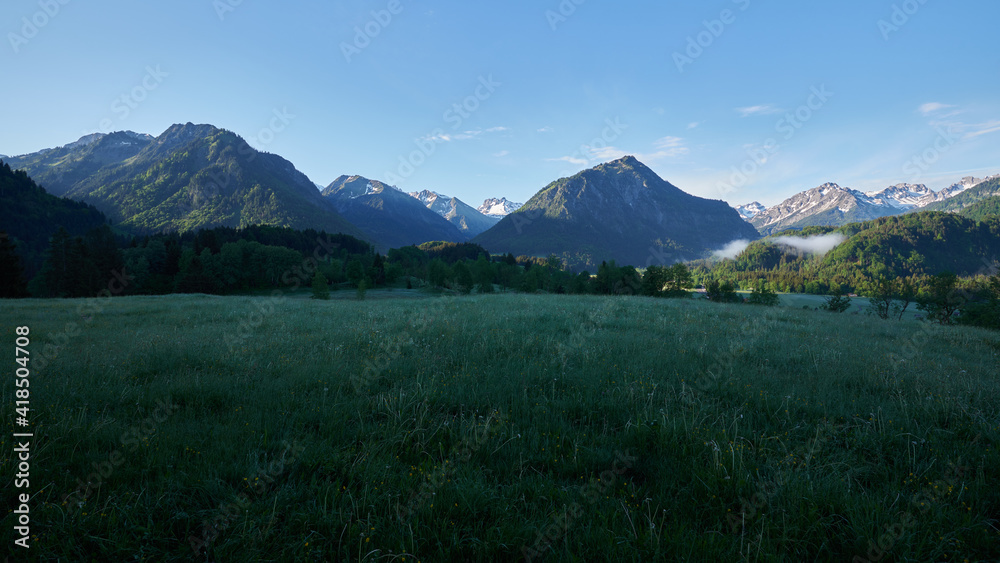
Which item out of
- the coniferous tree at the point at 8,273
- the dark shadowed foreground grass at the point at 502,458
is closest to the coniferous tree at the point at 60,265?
the coniferous tree at the point at 8,273

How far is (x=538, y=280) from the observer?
260 ft

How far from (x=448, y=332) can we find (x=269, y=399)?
484 centimetres

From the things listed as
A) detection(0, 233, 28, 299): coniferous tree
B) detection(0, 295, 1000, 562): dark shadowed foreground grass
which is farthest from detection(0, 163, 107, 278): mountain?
detection(0, 295, 1000, 562): dark shadowed foreground grass

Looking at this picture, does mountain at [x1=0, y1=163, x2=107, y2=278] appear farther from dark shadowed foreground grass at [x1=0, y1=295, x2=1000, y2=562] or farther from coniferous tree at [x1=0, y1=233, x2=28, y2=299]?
dark shadowed foreground grass at [x1=0, y1=295, x2=1000, y2=562]

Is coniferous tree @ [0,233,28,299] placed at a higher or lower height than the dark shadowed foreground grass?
higher

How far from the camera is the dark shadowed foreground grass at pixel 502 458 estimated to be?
263 cm

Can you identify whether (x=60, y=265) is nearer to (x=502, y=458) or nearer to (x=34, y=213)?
(x=502, y=458)

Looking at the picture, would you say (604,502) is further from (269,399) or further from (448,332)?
(448,332)

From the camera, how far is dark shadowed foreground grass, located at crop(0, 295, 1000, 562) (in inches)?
104

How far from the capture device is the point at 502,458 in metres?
3.70

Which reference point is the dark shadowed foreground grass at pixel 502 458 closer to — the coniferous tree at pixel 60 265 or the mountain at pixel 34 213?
the coniferous tree at pixel 60 265

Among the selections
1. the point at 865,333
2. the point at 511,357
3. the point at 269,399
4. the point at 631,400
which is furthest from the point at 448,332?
the point at 865,333

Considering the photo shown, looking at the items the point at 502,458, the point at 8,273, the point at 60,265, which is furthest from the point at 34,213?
the point at 502,458

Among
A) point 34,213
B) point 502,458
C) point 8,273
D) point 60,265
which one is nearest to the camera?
point 502,458
